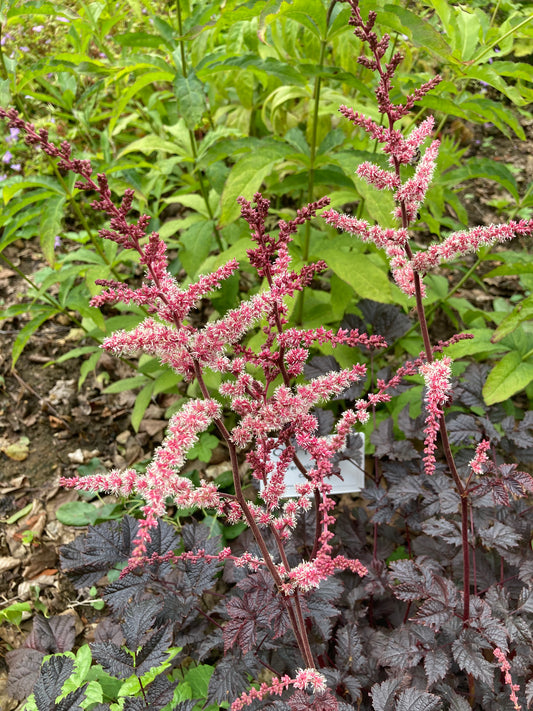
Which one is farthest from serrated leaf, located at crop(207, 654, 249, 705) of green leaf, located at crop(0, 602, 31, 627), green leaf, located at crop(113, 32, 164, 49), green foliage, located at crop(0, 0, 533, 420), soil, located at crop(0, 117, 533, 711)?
green leaf, located at crop(113, 32, 164, 49)

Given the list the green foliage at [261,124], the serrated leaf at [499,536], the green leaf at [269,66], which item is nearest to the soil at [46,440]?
the green foliage at [261,124]

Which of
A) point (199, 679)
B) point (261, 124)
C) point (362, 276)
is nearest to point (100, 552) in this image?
point (199, 679)

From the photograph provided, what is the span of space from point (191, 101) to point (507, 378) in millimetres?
1732

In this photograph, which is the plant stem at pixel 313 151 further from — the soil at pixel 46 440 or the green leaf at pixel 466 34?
the soil at pixel 46 440

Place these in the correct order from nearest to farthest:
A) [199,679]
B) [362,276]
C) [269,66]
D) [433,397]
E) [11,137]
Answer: [433,397] → [199,679] → [269,66] → [362,276] → [11,137]

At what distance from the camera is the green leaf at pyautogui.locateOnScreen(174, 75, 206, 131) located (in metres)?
2.26

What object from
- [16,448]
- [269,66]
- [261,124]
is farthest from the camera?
[261,124]

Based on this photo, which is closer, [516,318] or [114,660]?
[114,660]

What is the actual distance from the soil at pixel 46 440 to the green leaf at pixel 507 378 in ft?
4.04

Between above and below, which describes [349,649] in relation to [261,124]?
below

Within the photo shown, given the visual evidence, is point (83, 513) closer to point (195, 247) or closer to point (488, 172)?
point (195, 247)

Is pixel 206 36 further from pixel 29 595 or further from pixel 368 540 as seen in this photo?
pixel 29 595

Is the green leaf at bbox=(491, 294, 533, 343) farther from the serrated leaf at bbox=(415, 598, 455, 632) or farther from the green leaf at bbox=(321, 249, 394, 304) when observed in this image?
the serrated leaf at bbox=(415, 598, 455, 632)

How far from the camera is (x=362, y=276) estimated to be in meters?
2.25
